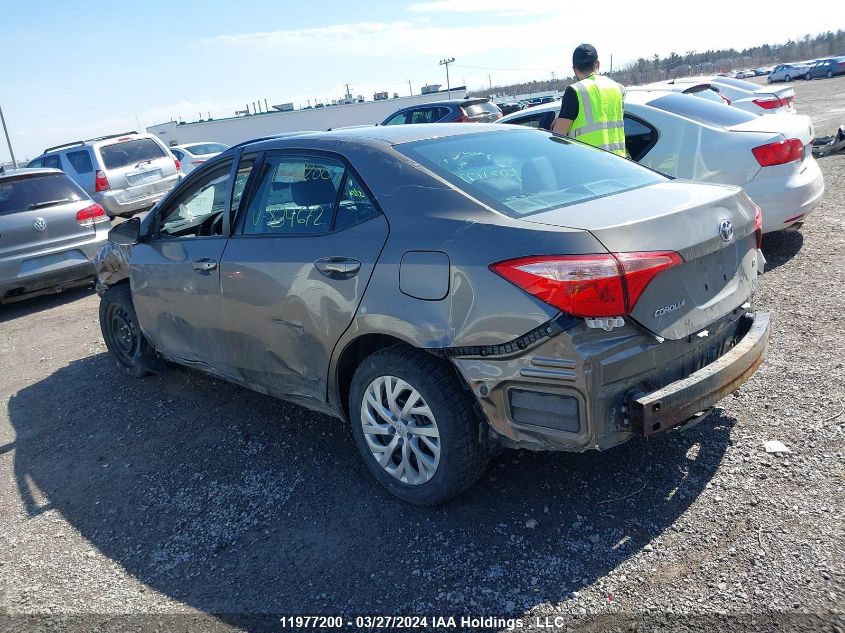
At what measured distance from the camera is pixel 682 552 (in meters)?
2.77

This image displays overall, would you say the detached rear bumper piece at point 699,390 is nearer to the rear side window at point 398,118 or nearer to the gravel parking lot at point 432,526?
the gravel parking lot at point 432,526

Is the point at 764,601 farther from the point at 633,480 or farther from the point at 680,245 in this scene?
the point at 680,245

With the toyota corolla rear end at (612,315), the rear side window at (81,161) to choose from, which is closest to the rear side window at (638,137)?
the toyota corolla rear end at (612,315)

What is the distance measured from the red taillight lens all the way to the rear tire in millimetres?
5246

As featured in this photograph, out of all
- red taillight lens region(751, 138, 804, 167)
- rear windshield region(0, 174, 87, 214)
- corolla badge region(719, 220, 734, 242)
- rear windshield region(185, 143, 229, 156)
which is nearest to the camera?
corolla badge region(719, 220, 734, 242)

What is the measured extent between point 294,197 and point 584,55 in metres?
3.06

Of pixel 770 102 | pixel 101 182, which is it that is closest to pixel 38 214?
pixel 101 182

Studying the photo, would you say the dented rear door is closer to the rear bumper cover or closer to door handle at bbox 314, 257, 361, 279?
door handle at bbox 314, 257, 361, 279

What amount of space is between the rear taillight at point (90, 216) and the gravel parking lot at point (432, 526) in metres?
4.53

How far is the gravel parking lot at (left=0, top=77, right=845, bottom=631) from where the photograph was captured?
8.66 ft

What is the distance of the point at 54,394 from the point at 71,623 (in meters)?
3.13

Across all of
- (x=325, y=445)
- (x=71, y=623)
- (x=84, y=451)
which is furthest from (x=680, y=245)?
(x=84, y=451)

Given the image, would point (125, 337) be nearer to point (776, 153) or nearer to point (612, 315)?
point (612, 315)

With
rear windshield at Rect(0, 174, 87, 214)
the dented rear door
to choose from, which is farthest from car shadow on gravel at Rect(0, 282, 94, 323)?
the dented rear door
